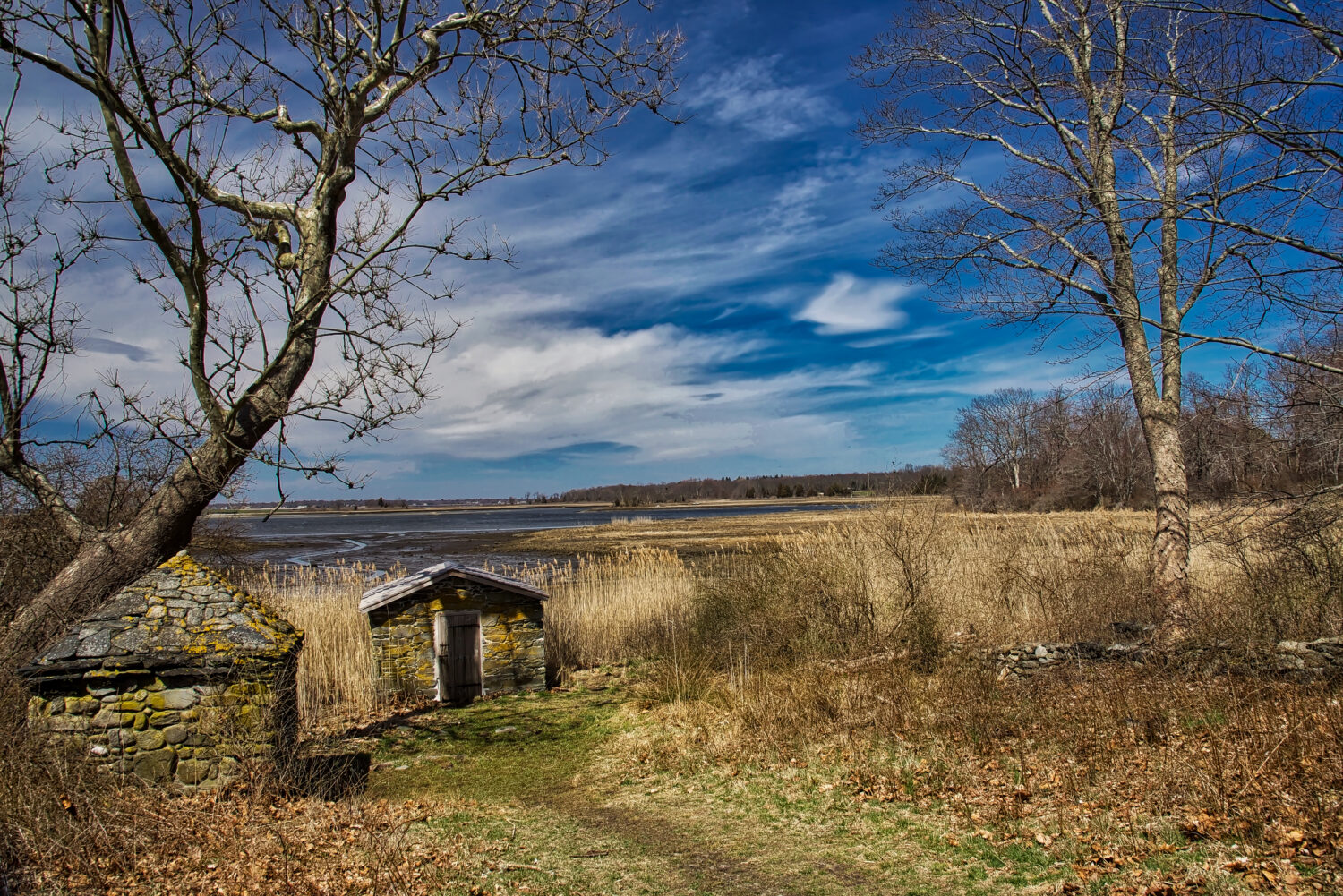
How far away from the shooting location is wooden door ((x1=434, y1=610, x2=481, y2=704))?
38.1ft

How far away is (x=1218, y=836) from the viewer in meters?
4.66

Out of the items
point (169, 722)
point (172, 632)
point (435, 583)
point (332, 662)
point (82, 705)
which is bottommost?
point (332, 662)

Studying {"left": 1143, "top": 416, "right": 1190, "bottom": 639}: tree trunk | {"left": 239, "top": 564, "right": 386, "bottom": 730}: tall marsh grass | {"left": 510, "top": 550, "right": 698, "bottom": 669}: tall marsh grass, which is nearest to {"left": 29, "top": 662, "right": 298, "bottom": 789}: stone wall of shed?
{"left": 239, "top": 564, "right": 386, "bottom": 730}: tall marsh grass

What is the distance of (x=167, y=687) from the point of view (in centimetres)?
645

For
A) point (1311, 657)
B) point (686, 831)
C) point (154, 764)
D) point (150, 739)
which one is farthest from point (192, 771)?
point (1311, 657)

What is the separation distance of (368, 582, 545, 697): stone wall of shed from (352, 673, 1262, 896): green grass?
2368 millimetres

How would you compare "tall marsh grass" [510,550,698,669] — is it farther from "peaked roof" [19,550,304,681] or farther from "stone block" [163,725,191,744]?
"stone block" [163,725,191,744]

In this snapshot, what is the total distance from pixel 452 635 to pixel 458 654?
12.4 inches

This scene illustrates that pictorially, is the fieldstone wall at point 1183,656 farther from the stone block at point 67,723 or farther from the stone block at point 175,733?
the stone block at point 67,723

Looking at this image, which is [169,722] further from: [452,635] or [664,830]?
[452,635]

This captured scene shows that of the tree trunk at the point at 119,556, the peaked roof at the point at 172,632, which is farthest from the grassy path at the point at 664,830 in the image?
the tree trunk at the point at 119,556

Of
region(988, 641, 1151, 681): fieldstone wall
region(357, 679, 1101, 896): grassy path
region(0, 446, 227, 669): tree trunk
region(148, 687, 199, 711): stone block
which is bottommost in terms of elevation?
region(357, 679, 1101, 896): grassy path

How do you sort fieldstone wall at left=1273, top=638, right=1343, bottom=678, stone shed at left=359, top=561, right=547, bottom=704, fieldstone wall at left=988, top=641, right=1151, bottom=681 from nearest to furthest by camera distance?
fieldstone wall at left=1273, top=638, right=1343, bottom=678 < fieldstone wall at left=988, top=641, right=1151, bottom=681 < stone shed at left=359, top=561, right=547, bottom=704

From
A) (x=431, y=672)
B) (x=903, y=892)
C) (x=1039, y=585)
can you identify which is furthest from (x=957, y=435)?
(x=903, y=892)
